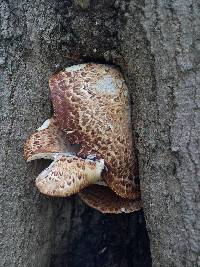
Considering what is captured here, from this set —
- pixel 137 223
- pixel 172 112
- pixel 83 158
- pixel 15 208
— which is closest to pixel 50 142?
pixel 83 158

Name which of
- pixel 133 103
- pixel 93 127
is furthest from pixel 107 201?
pixel 133 103

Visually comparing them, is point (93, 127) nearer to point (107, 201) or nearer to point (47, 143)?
point (47, 143)

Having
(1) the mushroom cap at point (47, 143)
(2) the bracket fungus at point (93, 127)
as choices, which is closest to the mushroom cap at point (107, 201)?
(2) the bracket fungus at point (93, 127)

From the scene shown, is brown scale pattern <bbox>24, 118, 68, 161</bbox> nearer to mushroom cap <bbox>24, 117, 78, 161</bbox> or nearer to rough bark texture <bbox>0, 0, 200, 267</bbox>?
mushroom cap <bbox>24, 117, 78, 161</bbox>

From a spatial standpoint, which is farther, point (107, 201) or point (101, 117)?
point (107, 201)

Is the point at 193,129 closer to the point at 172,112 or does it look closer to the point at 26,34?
the point at 172,112

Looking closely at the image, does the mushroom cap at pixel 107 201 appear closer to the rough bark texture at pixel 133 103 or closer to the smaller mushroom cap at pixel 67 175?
the rough bark texture at pixel 133 103

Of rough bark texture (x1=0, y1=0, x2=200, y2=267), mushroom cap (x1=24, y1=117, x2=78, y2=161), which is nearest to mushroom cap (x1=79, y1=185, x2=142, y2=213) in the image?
rough bark texture (x1=0, y1=0, x2=200, y2=267)
